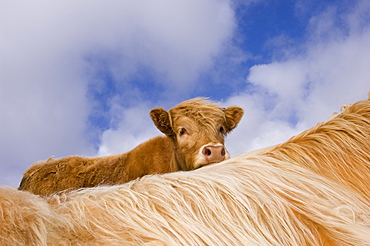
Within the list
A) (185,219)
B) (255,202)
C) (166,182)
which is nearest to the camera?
(185,219)

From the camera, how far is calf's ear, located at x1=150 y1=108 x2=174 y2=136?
7.77 m

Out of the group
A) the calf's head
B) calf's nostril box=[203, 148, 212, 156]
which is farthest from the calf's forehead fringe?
calf's nostril box=[203, 148, 212, 156]

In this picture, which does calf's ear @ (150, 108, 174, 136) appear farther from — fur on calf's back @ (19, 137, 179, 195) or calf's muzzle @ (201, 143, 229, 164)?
calf's muzzle @ (201, 143, 229, 164)

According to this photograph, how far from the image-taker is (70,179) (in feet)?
28.0

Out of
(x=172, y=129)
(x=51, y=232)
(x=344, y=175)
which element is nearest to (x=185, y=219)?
(x=51, y=232)

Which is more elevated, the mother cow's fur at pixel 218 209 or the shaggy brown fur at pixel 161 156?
the shaggy brown fur at pixel 161 156

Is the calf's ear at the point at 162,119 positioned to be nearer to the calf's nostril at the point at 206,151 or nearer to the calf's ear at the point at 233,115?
the calf's nostril at the point at 206,151

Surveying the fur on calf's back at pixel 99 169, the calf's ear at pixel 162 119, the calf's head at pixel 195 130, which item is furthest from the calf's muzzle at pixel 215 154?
the fur on calf's back at pixel 99 169

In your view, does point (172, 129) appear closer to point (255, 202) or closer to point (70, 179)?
point (70, 179)

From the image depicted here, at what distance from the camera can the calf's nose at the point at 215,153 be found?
677cm

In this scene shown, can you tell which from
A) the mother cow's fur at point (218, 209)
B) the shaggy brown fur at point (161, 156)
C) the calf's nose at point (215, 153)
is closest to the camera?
the mother cow's fur at point (218, 209)

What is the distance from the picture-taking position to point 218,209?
186cm

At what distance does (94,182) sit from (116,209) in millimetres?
6857

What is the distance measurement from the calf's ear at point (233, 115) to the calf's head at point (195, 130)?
22cm
